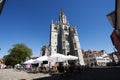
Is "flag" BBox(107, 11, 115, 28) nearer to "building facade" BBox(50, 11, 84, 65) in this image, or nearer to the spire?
"building facade" BBox(50, 11, 84, 65)

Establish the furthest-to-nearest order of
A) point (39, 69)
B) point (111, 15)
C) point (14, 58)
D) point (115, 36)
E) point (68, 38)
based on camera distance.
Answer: point (68, 38)
point (14, 58)
point (39, 69)
point (115, 36)
point (111, 15)

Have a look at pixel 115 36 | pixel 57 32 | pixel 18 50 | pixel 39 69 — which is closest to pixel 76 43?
pixel 57 32

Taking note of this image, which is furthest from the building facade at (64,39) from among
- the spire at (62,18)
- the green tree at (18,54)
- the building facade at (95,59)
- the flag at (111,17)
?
the flag at (111,17)

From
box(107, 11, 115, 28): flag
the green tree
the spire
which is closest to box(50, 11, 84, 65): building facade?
the spire

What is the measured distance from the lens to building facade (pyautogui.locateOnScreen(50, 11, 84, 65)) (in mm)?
81056

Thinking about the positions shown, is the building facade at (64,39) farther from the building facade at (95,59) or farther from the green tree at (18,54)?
the building facade at (95,59)

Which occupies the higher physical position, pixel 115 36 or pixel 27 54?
pixel 27 54

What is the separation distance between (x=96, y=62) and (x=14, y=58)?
4784 centimetres

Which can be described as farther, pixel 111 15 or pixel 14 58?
pixel 14 58

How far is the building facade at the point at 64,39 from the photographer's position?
8106 cm

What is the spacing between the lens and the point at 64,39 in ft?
277

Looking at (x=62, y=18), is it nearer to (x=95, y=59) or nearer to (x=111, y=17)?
(x=95, y=59)

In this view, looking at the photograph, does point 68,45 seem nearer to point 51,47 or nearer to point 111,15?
point 51,47

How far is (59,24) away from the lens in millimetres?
89750
